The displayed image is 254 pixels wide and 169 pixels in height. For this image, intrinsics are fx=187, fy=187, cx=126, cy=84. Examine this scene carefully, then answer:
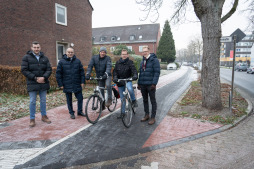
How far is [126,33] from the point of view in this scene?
5025 centimetres

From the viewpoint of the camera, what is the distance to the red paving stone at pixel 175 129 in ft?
13.2

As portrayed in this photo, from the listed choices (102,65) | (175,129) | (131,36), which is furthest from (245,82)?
(131,36)

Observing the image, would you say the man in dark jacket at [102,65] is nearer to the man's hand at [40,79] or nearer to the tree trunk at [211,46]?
the man's hand at [40,79]

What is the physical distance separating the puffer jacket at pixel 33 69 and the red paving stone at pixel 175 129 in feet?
10.0

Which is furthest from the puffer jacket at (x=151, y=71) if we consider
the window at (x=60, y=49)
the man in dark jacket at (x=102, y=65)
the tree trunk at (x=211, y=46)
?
the window at (x=60, y=49)

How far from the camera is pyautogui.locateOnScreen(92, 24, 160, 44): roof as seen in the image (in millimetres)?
47969

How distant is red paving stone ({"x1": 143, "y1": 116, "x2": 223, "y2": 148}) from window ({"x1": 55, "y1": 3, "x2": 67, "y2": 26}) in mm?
13060

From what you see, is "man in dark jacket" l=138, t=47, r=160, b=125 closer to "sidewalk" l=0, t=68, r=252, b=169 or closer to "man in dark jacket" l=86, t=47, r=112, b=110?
"sidewalk" l=0, t=68, r=252, b=169

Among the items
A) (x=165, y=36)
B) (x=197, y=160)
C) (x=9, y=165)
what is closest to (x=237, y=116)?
(x=197, y=160)

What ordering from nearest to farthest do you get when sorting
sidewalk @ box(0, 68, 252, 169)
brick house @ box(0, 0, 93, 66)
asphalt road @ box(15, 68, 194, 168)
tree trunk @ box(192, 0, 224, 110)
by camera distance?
asphalt road @ box(15, 68, 194, 168), sidewalk @ box(0, 68, 252, 169), tree trunk @ box(192, 0, 224, 110), brick house @ box(0, 0, 93, 66)

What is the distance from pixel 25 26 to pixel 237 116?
41.9 ft

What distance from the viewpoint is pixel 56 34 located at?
14672 millimetres

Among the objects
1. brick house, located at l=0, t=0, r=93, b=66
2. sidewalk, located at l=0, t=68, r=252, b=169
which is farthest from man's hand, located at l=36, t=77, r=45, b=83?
brick house, located at l=0, t=0, r=93, b=66

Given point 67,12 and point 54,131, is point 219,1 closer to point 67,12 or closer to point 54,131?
point 54,131
